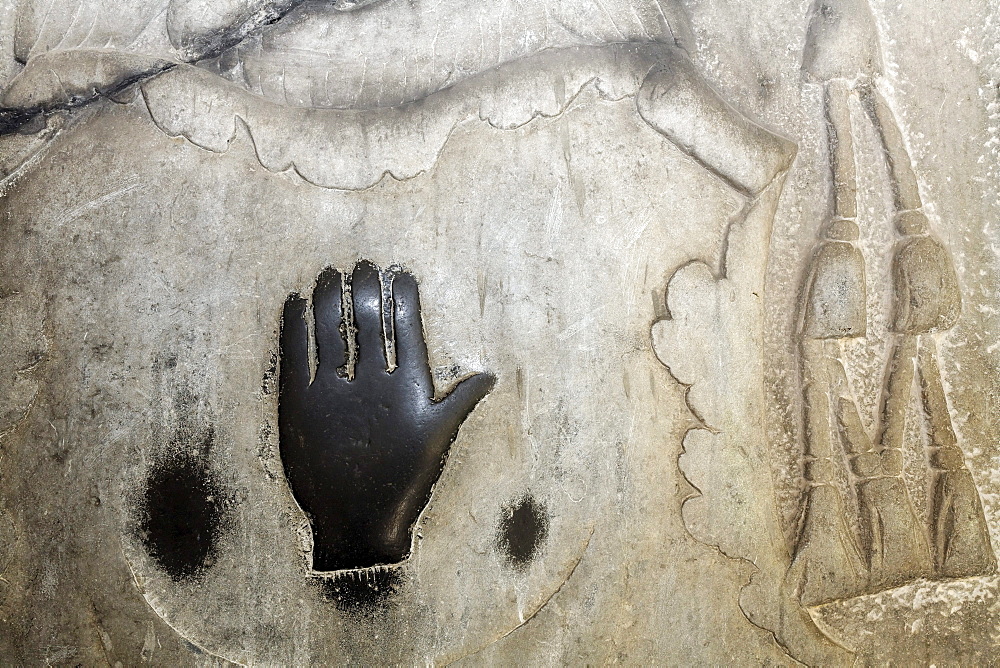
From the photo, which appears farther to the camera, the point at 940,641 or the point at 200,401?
the point at 940,641

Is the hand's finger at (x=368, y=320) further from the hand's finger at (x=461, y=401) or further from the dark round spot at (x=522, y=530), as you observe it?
the dark round spot at (x=522, y=530)

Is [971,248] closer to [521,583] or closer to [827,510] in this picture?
[827,510]

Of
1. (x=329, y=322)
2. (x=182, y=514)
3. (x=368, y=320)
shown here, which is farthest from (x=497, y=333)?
(x=182, y=514)

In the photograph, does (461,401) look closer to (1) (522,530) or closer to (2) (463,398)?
(2) (463,398)

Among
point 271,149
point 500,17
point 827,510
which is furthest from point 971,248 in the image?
point 271,149

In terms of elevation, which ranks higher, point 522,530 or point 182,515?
point 182,515

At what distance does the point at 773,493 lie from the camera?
1.96m

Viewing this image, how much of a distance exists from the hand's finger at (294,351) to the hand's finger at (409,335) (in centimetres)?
24

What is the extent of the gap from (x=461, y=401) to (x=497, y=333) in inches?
8.1

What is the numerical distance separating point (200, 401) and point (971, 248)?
218 cm

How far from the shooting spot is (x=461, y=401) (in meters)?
1.88

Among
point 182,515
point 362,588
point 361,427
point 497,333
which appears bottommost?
point 362,588

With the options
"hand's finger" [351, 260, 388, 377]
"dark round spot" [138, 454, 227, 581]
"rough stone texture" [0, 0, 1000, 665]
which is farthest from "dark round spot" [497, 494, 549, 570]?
"dark round spot" [138, 454, 227, 581]

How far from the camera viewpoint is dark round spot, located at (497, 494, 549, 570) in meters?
1.90
